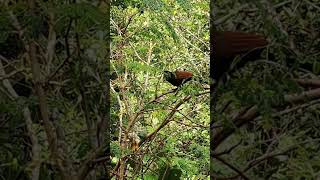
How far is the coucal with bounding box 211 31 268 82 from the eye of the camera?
4.52 ft

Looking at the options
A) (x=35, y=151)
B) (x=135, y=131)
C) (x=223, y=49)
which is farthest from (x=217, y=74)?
(x=35, y=151)

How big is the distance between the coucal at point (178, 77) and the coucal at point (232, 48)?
0.15m

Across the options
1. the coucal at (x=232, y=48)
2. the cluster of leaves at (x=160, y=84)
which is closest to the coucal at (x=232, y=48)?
the coucal at (x=232, y=48)

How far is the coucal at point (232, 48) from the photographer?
138 centimetres

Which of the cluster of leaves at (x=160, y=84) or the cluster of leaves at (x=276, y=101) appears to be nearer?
the cluster of leaves at (x=276, y=101)

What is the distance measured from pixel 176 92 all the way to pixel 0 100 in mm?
527

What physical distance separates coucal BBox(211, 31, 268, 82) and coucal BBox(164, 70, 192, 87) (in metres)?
0.15

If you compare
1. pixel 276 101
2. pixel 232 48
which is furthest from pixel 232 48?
pixel 276 101

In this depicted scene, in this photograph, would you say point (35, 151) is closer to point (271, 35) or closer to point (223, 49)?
point (223, 49)

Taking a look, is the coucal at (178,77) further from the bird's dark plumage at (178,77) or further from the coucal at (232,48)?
the coucal at (232,48)

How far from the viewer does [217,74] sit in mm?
1401

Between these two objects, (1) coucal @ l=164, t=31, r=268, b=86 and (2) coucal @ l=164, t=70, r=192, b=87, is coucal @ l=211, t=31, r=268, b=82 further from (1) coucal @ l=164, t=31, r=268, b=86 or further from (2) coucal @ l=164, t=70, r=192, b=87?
(2) coucal @ l=164, t=70, r=192, b=87

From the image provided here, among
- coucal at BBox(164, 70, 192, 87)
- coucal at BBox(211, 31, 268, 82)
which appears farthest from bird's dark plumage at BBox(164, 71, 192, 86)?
coucal at BBox(211, 31, 268, 82)

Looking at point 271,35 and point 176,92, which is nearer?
point 271,35
